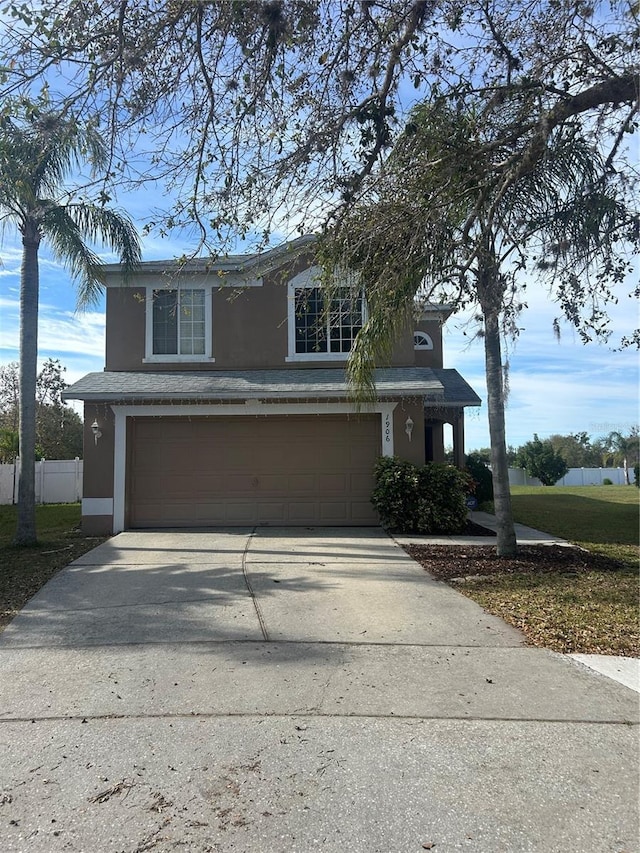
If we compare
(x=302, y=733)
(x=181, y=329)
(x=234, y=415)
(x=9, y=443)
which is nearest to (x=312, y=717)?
(x=302, y=733)

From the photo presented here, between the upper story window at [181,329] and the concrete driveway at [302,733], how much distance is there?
312 inches

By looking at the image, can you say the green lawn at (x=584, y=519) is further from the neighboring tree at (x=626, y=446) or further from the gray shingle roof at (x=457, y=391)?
the neighboring tree at (x=626, y=446)

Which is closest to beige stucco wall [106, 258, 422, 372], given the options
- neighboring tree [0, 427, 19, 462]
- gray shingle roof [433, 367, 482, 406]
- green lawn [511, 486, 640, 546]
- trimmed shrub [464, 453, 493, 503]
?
gray shingle roof [433, 367, 482, 406]

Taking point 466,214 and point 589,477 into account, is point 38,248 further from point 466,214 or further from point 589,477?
point 589,477

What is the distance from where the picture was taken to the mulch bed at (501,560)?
8906 mm

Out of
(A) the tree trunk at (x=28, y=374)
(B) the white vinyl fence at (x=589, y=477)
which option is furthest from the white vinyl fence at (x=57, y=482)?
Result: (B) the white vinyl fence at (x=589, y=477)

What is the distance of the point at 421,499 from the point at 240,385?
427 cm

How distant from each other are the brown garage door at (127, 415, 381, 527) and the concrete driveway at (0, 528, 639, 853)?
6057 millimetres

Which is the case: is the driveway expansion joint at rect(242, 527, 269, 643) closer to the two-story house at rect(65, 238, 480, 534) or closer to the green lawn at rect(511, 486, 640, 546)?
the two-story house at rect(65, 238, 480, 534)

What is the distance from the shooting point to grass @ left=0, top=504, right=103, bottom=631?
7.56 metres

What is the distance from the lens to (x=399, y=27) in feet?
20.1

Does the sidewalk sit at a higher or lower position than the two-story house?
lower

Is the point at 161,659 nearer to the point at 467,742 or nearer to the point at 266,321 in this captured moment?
the point at 467,742

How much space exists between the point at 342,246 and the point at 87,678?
16.3 feet
